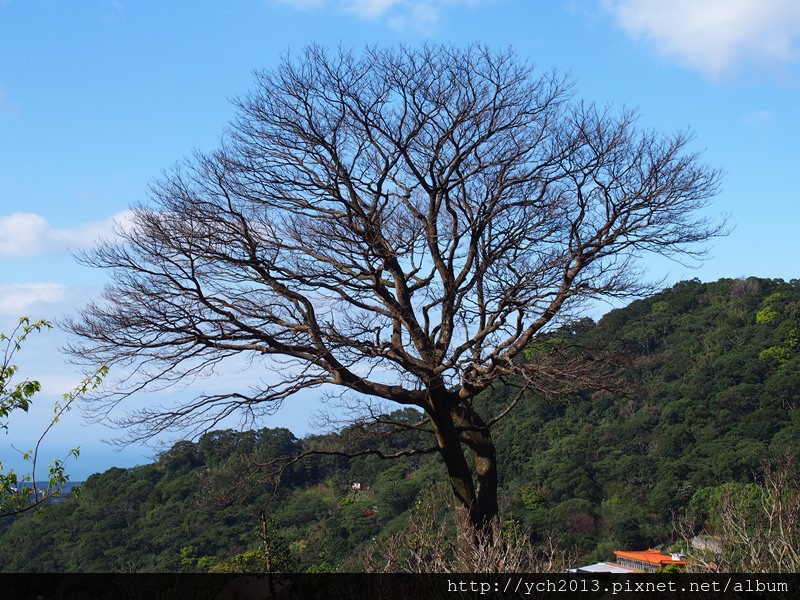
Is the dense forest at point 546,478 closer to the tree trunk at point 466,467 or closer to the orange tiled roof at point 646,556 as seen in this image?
the orange tiled roof at point 646,556

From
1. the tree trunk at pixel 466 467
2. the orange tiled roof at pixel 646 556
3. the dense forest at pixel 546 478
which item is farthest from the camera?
the dense forest at pixel 546 478

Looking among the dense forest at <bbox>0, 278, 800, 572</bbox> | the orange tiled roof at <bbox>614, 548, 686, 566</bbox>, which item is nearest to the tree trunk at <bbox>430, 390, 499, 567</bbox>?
the dense forest at <bbox>0, 278, 800, 572</bbox>

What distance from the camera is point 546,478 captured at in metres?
17.0

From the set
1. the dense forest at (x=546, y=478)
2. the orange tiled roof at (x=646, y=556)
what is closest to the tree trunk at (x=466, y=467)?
the dense forest at (x=546, y=478)

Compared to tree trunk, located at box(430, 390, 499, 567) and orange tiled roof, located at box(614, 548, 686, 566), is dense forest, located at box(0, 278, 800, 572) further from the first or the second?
tree trunk, located at box(430, 390, 499, 567)

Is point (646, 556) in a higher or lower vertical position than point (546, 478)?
lower

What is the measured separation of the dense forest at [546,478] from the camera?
1414 centimetres

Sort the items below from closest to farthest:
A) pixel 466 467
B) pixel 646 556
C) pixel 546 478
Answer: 1. pixel 466 467
2. pixel 646 556
3. pixel 546 478

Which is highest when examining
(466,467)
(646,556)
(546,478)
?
(466,467)

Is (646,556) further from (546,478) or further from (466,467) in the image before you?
(466,467)

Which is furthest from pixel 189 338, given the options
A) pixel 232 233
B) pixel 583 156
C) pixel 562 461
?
pixel 562 461

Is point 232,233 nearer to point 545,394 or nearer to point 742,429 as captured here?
point 545,394

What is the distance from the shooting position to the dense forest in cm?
1414

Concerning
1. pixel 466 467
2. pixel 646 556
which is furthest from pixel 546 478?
pixel 466 467
